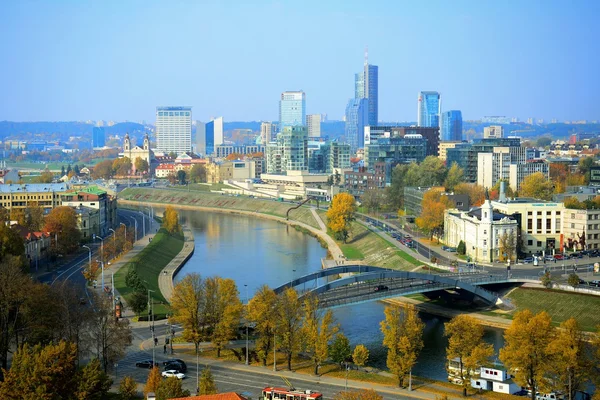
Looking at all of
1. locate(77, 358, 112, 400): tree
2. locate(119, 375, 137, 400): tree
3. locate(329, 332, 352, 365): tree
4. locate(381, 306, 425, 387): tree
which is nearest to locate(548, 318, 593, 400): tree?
locate(381, 306, 425, 387): tree

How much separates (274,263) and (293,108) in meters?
102

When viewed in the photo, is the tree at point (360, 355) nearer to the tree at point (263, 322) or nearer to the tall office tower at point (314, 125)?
the tree at point (263, 322)

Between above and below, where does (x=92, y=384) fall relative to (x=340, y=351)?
above

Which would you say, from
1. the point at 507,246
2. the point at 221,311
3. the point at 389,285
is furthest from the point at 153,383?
the point at 507,246

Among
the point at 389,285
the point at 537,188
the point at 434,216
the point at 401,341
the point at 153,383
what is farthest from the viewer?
the point at 537,188

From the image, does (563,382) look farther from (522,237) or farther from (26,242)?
(26,242)

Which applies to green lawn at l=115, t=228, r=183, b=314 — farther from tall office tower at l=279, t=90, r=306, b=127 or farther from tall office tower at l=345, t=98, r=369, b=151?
tall office tower at l=279, t=90, r=306, b=127

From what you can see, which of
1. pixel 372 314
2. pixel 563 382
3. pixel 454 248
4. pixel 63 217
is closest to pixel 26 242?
pixel 63 217

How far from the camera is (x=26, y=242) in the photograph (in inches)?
1144

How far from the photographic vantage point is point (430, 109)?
379 feet

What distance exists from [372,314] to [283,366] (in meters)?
6.31

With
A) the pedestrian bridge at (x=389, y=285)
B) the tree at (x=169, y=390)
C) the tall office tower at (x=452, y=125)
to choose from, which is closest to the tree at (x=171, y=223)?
the pedestrian bridge at (x=389, y=285)

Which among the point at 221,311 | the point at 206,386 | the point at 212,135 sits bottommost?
the point at 206,386

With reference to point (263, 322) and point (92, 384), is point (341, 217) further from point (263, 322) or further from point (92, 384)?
point (92, 384)
